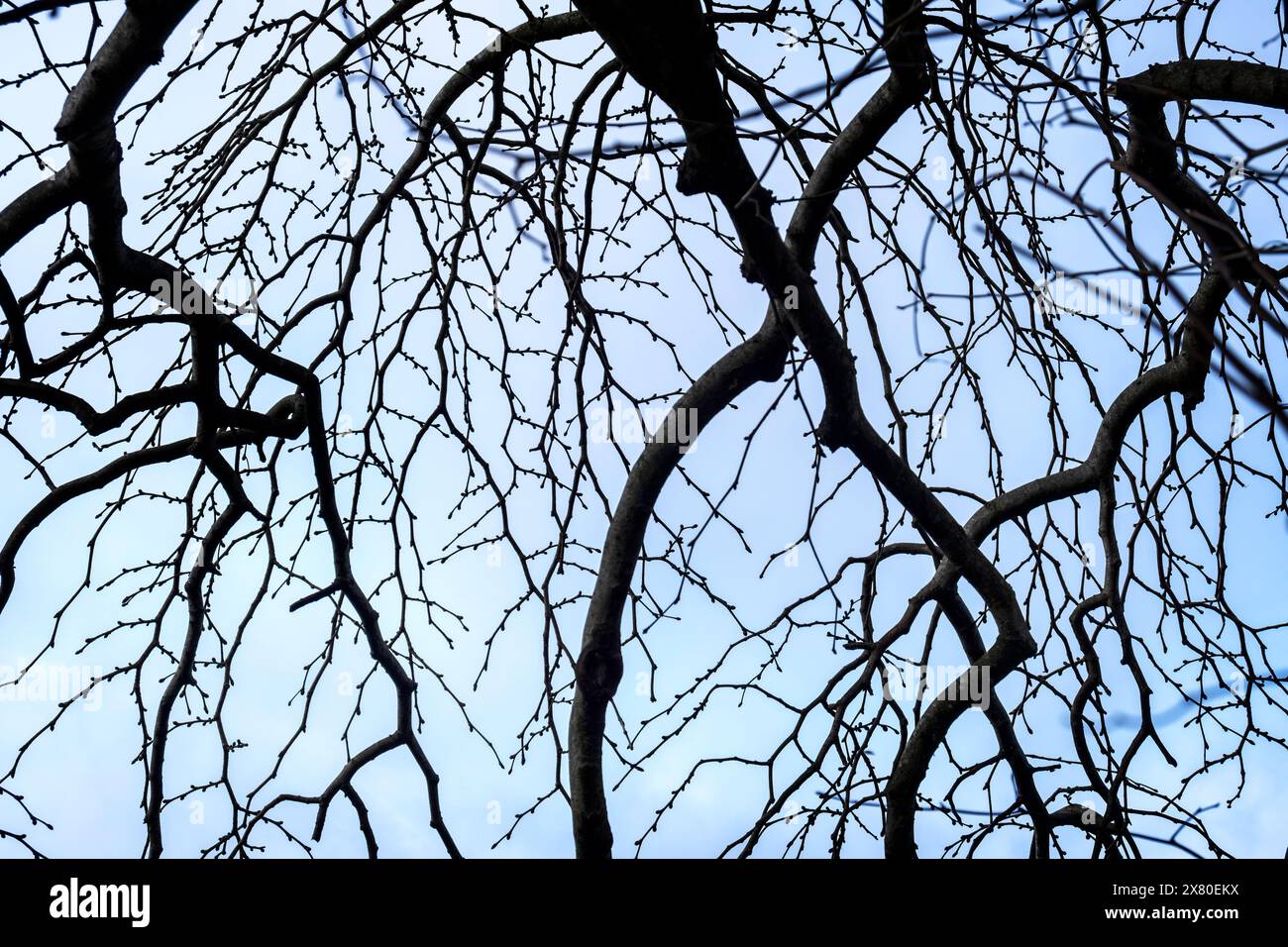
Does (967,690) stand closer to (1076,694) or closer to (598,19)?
(1076,694)

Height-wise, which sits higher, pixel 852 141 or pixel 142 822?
pixel 852 141

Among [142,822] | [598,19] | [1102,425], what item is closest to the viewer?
[598,19]

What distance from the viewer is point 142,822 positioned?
6.81 feet

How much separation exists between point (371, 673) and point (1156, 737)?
149 cm

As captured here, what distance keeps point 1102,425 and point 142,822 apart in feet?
7.05
